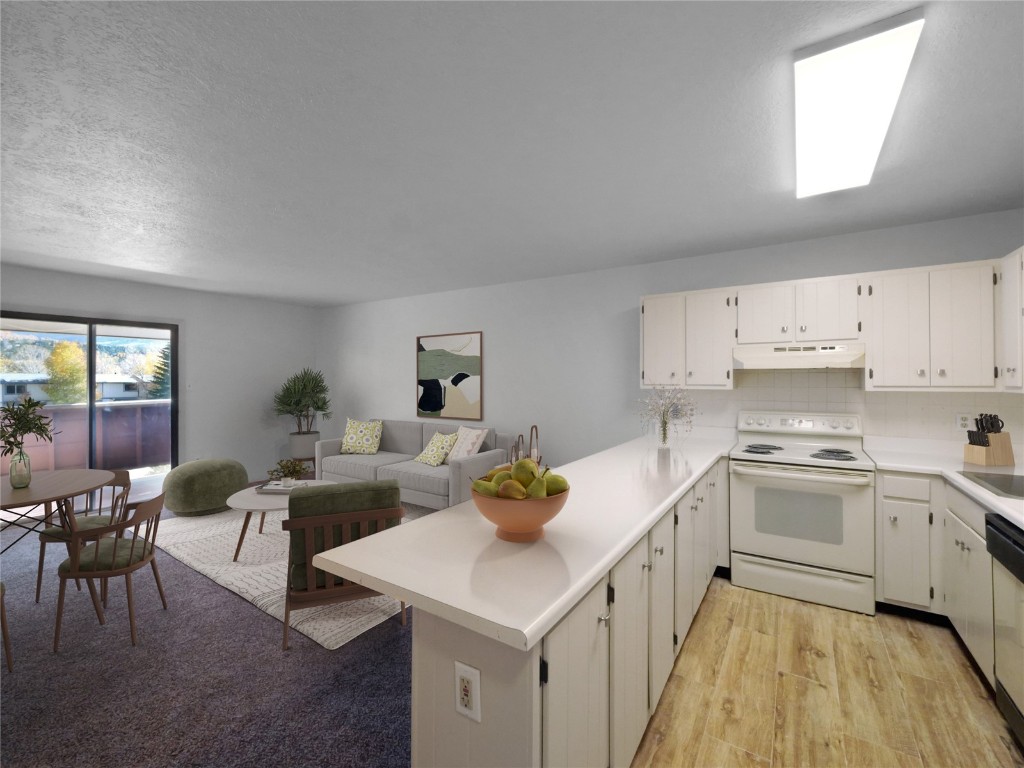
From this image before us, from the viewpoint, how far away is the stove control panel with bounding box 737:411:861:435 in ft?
10.6

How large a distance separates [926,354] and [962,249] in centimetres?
83

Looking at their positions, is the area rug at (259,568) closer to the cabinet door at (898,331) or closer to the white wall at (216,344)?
the white wall at (216,344)

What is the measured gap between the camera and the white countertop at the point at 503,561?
3.28 ft

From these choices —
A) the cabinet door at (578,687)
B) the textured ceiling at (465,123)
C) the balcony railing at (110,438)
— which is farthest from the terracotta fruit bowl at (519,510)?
the balcony railing at (110,438)

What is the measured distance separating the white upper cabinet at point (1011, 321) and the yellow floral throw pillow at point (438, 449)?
14.0 ft

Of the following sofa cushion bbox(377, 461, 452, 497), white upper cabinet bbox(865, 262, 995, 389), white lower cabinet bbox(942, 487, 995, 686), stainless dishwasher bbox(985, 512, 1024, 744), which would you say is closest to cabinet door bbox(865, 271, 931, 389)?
white upper cabinet bbox(865, 262, 995, 389)

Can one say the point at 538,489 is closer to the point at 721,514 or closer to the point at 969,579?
the point at 721,514

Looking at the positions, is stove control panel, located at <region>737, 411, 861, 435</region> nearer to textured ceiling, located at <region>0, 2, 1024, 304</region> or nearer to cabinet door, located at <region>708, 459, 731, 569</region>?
cabinet door, located at <region>708, 459, 731, 569</region>

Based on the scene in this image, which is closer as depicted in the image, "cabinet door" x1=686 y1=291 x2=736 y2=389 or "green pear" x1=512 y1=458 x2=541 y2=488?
"green pear" x1=512 y1=458 x2=541 y2=488

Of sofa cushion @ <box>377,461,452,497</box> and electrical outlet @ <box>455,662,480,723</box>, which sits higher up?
electrical outlet @ <box>455,662,480,723</box>

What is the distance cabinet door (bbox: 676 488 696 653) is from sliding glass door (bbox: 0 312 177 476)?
579 centimetres

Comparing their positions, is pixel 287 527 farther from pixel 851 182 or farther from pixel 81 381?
pixel 81 381

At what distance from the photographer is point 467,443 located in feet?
15.9

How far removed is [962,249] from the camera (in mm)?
2955
